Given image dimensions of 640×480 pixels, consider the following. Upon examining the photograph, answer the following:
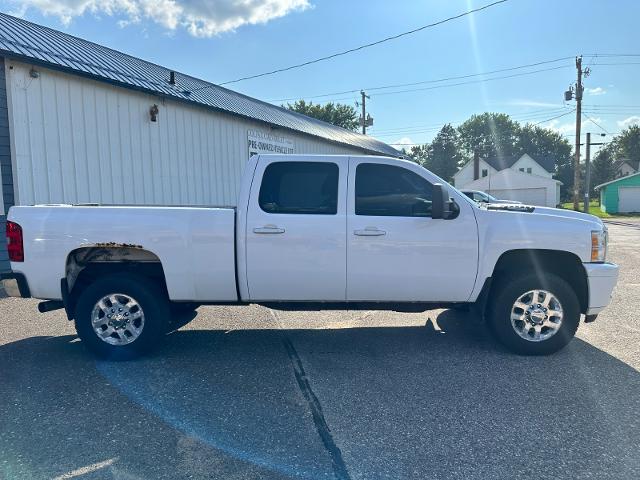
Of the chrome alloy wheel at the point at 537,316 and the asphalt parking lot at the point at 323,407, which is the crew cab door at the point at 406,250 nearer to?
the chrome alloy wheel at the point at 537,316

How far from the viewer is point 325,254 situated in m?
4.62

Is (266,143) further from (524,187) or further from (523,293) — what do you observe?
(524,187)

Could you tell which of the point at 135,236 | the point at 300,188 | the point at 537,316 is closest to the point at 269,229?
the point at 300,188

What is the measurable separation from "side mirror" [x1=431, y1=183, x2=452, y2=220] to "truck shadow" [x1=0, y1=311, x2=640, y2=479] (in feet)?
4.83

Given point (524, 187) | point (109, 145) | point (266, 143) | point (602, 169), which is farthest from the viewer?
point (602, 169)

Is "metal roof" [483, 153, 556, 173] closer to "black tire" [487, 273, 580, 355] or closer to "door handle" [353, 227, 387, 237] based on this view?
"black tire" [487, 273, 580, 355]

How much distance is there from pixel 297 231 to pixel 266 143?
44.3ft

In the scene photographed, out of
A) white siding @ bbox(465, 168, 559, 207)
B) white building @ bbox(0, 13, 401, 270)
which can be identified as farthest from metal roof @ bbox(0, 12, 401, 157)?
white siding @ bbox(465, 168, 559, 207)

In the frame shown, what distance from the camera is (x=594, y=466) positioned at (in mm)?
2836

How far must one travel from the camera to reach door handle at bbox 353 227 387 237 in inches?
180

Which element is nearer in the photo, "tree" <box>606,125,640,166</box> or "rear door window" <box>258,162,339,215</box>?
"rear door window" <box>258,162,339,215</box>

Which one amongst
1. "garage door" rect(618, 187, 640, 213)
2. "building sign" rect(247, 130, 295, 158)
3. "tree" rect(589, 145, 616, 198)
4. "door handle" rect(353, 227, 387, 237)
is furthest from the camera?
"tree" rect(589, 145, 616, 198)

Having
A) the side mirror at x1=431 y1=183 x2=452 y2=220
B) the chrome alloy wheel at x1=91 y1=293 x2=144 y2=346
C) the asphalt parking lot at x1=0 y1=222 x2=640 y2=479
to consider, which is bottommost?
the asphalt parking lot at x1=0 y1=222 x2=640 y2=479

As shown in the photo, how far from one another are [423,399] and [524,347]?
5.06 feet
